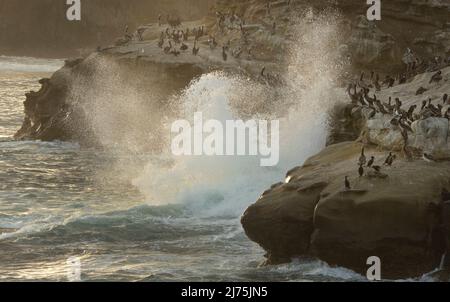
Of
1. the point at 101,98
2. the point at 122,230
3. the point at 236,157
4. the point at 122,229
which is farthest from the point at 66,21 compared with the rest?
the point at 122,230

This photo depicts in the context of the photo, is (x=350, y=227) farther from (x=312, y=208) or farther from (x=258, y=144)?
(x=258, y=144)

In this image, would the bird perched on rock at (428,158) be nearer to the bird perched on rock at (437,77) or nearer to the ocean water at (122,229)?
the ocean water at (122,229)

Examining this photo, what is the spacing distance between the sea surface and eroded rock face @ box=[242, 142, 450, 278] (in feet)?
2.44

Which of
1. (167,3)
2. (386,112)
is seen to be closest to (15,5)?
(167,3)

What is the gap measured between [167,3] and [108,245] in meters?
137

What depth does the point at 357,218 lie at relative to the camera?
26.9m

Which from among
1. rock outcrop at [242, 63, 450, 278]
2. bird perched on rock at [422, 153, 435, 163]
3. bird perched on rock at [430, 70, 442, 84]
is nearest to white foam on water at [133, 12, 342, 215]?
bird perched on rock at [430, 70, 442, 84]

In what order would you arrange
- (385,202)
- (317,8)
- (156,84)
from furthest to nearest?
(317,8) < (156,84) < (385,202)

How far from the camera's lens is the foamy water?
29.2 meters

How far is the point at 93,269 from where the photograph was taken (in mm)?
28797

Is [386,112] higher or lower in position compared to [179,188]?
higher

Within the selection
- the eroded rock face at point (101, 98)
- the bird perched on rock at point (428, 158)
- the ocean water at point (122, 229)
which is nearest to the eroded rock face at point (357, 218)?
the bird perched on rock at point (428, 158)

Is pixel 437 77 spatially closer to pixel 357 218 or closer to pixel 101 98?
pixel 357 218

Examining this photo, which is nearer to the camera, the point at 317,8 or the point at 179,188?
the point at 179,188
